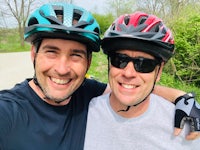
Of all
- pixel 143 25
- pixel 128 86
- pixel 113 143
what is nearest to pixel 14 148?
pixel 113 143

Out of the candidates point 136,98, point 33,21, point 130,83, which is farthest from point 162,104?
point 33,21

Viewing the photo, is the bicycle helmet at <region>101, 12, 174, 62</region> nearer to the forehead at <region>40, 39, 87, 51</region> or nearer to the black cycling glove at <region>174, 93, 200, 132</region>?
the forehead at <region>40, 39, 87, 51</region>

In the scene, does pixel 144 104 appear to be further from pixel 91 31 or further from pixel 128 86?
pixel 91 31

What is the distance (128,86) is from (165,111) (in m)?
0.38

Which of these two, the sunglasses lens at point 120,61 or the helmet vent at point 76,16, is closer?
the sunglasses lens at point 120,61

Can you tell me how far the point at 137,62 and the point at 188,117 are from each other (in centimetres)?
62

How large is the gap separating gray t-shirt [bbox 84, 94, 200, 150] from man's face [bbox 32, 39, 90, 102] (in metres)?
0.40

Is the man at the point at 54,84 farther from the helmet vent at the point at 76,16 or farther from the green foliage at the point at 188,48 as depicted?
the green foliage at the point at 188,48

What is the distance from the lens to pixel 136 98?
272cm

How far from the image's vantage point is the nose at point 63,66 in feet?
8.87

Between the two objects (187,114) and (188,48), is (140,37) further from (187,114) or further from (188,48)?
(188,48)

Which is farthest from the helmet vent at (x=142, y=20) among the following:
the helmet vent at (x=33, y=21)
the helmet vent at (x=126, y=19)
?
the helmet vent at (x=33, y=21)

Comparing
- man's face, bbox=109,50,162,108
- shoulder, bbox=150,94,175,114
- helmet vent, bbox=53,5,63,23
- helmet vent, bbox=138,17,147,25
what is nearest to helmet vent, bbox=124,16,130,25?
helmet vent, bbox=138,17,147,25

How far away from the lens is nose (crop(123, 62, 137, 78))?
2.68 metres
